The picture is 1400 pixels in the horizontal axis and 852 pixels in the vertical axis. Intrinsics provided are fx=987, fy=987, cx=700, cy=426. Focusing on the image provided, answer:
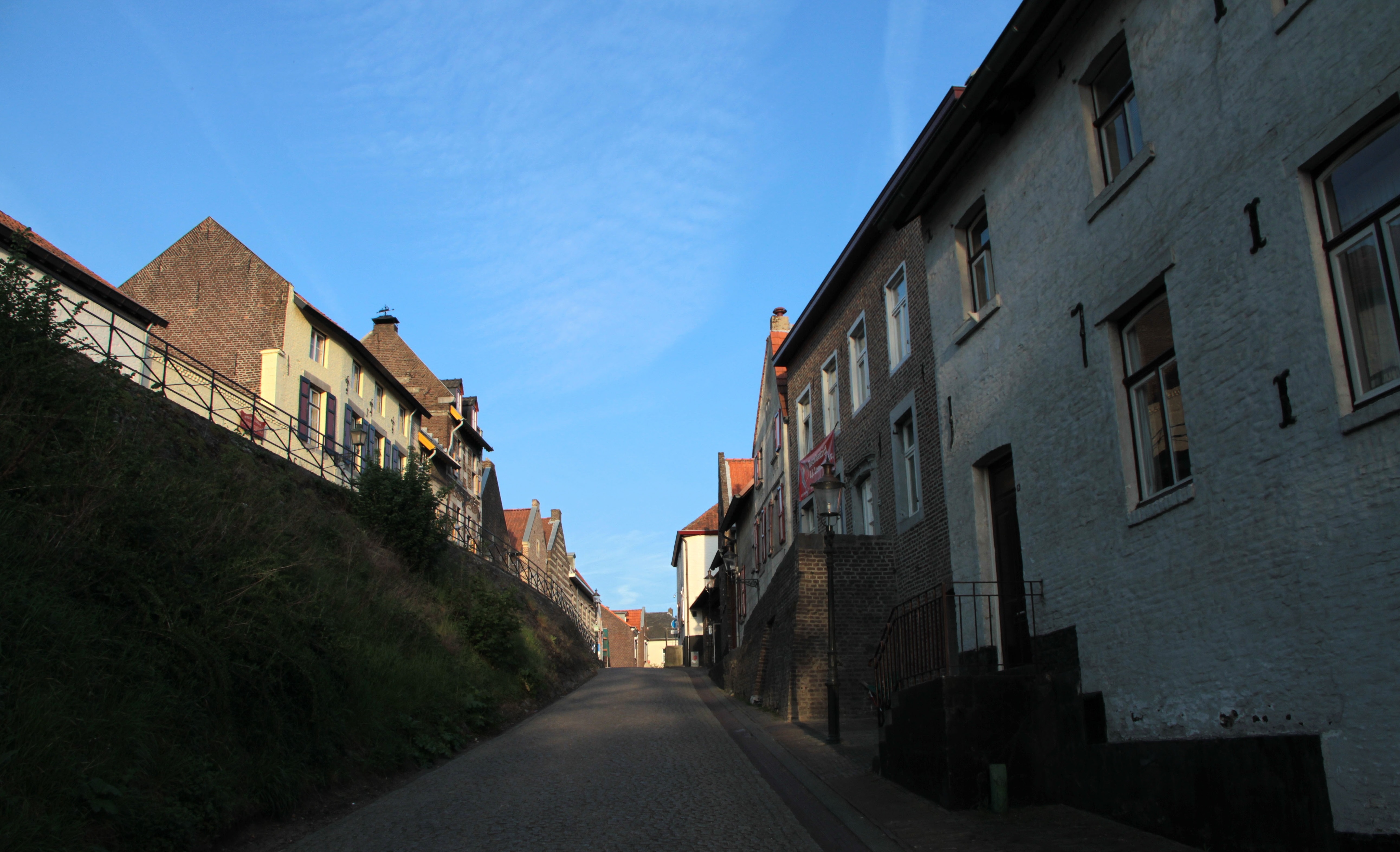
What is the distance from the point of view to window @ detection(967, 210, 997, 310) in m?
11.7

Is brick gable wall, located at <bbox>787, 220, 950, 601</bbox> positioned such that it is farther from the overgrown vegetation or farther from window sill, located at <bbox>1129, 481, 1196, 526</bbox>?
the overgrown vegetation

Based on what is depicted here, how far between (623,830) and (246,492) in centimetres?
642

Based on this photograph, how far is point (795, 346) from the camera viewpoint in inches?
901

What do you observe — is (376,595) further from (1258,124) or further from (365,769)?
(1258,124)

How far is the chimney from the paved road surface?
1611 centimetres

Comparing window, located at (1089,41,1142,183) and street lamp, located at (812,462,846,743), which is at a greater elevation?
Result: window, located at (1089,41,1142,183)

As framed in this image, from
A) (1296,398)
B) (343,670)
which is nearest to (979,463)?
(1296,398)

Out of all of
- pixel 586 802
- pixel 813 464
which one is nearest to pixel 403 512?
pixel 813 464

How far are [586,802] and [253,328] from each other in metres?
23.9

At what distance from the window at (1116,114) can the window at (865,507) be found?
894 cm

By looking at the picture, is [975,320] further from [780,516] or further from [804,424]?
[780,516]

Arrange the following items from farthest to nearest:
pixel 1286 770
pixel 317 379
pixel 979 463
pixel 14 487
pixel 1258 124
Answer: pixel 317 379
pixel 979 463
pixel 14 487
pixel 1258 124
pixel 1286 770

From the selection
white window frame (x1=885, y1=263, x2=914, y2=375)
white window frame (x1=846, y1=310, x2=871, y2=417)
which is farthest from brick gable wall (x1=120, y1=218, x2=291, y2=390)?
white window frame (x1=885, y1=263, x2=914, y2=375)

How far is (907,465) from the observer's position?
15.9 meters
